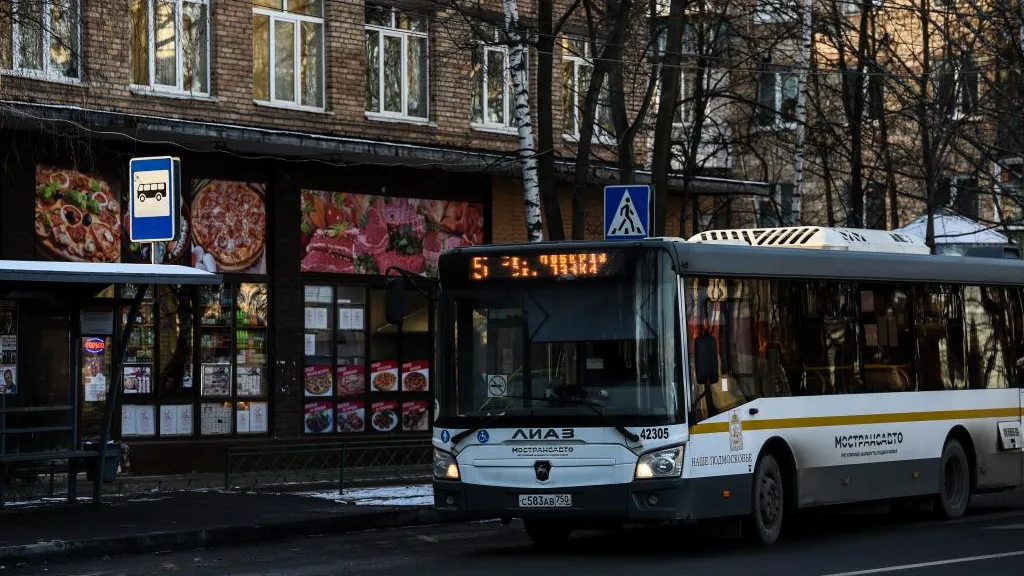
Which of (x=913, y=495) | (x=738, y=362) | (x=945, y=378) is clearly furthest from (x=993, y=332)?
(x=738, y=362)

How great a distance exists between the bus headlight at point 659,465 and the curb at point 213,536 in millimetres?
4188

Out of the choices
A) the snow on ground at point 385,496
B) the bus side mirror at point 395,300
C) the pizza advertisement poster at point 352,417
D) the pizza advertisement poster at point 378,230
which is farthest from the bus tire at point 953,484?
the pizza advertisement poster at point 352,417

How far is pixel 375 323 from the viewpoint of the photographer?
25953mm

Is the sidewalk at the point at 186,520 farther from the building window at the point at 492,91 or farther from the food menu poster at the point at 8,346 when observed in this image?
the building window at the point at 492,91

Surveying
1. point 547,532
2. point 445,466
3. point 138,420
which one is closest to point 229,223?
point 138,420

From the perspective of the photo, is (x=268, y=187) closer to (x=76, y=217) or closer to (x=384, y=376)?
(x=76, y=217)

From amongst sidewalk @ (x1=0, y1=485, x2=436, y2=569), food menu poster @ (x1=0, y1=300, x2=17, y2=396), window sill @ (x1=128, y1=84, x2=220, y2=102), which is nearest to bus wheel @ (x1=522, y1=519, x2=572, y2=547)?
sidewalk @ (x1=0, y1=485, x2=436, y2=569)

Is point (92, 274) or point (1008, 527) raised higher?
point (92, 274)

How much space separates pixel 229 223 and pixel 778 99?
24.4 metres

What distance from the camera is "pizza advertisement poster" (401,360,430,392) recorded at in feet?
86.5

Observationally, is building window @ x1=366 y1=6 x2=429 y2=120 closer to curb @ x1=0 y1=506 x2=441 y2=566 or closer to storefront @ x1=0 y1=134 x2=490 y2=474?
storefront @ x1=0 y1=134 x2=490 y2=474

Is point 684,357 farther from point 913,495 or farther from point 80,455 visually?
point 80,455

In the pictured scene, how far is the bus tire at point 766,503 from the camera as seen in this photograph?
14.6 m

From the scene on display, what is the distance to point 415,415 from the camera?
26484 millimetres
